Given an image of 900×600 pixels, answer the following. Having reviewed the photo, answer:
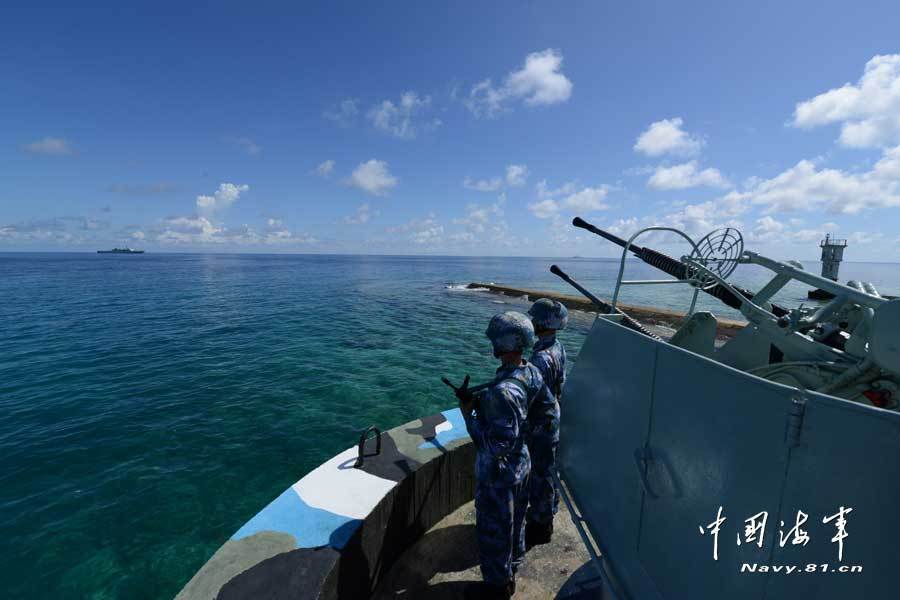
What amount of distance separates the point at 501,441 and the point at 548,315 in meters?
1.62

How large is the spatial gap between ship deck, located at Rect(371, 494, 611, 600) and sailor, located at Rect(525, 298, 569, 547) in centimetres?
25

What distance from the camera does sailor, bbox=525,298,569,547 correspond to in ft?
13.1

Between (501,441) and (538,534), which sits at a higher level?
(501,441)

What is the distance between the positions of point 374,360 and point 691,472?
15877 mm

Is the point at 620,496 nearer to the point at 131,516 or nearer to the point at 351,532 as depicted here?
the point at 351,532

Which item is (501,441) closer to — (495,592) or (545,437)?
(545,437)

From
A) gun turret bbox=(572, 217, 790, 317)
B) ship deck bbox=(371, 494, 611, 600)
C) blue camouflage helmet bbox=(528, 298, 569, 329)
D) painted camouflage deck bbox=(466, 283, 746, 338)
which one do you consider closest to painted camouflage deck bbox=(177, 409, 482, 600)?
ship deck bbox=(371, 494, 611, 600)

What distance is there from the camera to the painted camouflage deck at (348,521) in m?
2.62

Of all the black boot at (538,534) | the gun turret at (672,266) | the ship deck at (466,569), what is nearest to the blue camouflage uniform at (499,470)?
the ship deck at (466,569)

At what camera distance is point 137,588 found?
5660 millimetres

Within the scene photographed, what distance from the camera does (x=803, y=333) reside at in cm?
404

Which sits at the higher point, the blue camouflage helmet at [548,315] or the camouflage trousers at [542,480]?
the blue camouflage helmet at [548,315]

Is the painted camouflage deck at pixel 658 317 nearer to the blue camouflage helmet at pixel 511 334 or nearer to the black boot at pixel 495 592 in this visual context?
the black boot at pixel 495 592

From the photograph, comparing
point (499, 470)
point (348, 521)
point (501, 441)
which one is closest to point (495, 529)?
point (499, 470)
